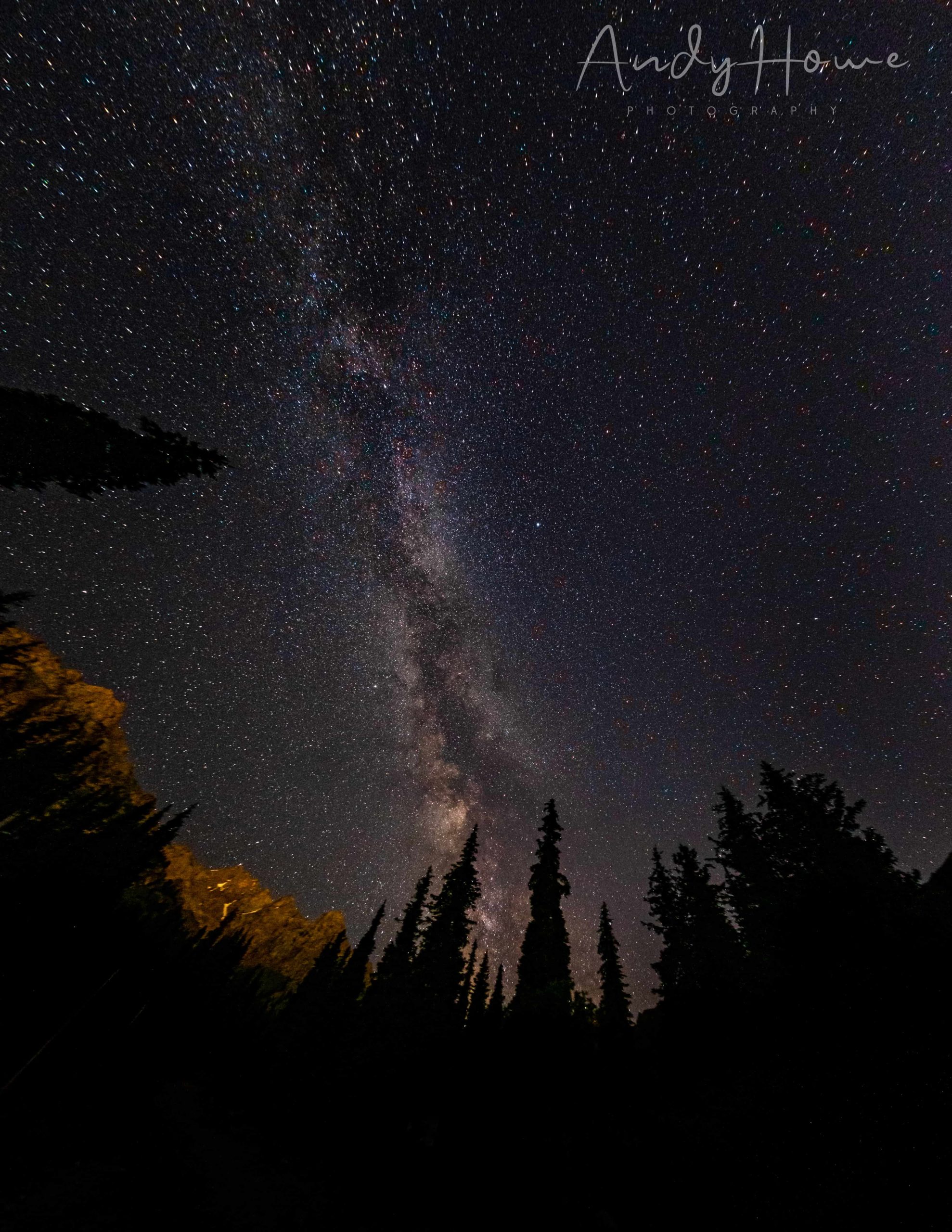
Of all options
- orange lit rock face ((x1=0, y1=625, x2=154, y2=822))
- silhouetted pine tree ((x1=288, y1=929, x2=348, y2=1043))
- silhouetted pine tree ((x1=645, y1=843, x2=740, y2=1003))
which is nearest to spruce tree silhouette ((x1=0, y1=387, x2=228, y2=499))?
orange lit rock face ((x1=0, y1=625, x2=154, y2=822))

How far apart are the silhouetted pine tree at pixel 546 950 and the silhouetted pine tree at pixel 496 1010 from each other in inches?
44.4

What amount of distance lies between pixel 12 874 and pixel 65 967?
5.98 metres

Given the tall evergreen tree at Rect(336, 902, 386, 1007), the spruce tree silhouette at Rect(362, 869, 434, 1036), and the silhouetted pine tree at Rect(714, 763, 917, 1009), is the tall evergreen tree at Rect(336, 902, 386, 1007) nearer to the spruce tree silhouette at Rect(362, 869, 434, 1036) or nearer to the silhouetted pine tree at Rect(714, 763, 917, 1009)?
the spruce tree silhouette at Rect(362, 869, 434, 1036)

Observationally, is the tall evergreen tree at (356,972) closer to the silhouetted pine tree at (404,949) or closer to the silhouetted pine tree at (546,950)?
the silhouetted pine tree at (404,949)

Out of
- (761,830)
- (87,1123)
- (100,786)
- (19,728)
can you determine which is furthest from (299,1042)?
(761,830)

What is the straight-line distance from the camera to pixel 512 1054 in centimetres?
2048

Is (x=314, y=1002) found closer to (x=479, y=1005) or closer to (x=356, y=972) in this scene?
(x=356, y=972)

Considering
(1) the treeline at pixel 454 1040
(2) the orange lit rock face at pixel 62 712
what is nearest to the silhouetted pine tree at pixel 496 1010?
(1) the treeline at pixel 454 1040

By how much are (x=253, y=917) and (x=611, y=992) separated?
4100cm

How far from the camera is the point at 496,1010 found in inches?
975

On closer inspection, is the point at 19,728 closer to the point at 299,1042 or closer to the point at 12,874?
the point at 12,874

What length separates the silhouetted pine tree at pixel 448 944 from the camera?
2477cm

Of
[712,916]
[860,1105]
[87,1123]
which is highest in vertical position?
[712,916]

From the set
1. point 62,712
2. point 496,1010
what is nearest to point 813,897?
point 496,1010
